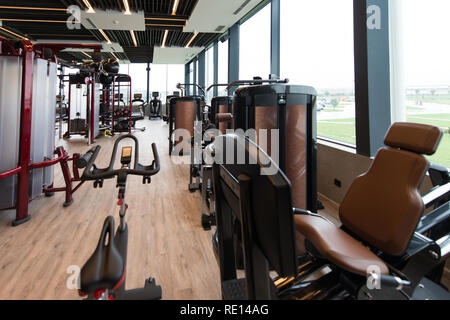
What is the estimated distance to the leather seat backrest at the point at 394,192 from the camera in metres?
1.39

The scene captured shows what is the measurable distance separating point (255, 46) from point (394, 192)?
6.20m

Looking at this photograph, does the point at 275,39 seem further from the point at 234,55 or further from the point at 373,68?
the point at 373,68

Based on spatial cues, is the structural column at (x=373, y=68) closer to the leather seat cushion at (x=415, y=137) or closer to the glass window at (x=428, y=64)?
the glass window at (x=428, y=64)

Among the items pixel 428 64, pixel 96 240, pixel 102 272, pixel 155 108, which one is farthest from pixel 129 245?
pixel 155 108

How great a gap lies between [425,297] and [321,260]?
59cm

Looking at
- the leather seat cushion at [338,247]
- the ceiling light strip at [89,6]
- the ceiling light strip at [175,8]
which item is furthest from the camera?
the ceiling light strip at [175,8]

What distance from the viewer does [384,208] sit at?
1.53 m

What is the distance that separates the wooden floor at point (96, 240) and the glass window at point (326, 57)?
225cm

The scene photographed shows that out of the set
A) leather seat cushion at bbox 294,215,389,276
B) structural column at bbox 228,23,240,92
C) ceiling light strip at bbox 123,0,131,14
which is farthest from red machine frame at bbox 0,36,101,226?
structural column at bbox 228,23,240,92

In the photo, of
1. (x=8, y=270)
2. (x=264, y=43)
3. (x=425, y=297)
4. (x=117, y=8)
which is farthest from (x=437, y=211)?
(x=117, y=8)

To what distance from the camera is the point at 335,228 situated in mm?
1692

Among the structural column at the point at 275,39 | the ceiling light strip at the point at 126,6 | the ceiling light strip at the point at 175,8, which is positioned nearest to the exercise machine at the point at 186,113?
the structural column at the point at 275,39

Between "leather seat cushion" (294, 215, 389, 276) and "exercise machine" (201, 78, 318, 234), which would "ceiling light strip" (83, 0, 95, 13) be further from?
"leather seat cushion" (294, 215, 389, 276)
